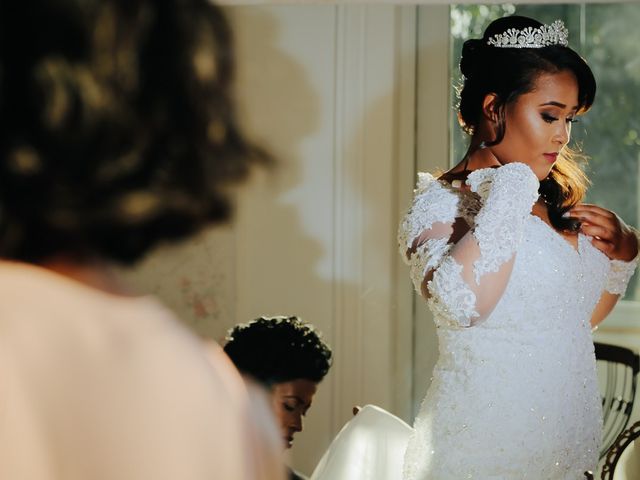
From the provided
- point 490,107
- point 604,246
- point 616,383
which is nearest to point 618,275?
point 604,246

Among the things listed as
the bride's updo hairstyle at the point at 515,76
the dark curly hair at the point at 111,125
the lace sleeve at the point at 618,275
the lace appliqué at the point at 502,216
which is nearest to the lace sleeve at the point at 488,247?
the lace appliqué at the point at 502,216

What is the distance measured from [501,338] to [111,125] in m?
1.11

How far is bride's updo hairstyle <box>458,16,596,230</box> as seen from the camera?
1491 millimetres

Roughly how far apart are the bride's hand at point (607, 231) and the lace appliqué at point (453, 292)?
0.30 m

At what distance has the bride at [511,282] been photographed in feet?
4.42

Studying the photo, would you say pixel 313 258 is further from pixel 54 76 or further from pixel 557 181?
pixel 54 76

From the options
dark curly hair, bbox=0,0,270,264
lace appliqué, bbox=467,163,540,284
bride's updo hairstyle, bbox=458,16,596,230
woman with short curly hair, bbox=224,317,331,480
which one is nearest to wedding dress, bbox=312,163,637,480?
lace appliqué, bbox=467,163,540,284

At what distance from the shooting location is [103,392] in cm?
33

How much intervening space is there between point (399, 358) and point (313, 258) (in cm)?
25

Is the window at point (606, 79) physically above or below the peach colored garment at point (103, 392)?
above

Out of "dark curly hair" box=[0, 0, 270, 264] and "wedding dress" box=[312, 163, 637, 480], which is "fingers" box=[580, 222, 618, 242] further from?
"dark curly hair" box=[0, 0, 270, 264]

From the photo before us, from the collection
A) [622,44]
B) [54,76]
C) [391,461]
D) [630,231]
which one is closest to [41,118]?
[54,76]

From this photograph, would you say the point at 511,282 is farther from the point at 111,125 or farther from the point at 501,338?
the point at 111,125

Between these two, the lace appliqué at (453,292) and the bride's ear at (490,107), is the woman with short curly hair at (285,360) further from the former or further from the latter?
the bride's ear at (490,107)
